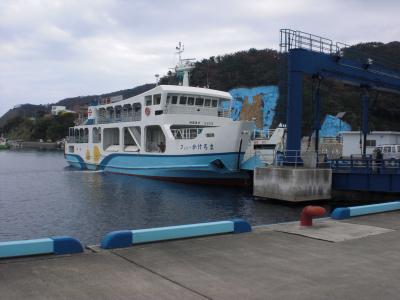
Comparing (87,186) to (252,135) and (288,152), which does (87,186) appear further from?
(288,152)

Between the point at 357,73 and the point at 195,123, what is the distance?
10654 mm

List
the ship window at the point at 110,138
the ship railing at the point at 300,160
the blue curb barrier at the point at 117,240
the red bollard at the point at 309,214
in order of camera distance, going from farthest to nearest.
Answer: the ship window at the point at 110,138 → the ship railing at the point at 300,160 → the red bollard at the point at 309,214 → the blue curb barrier at the point at 117,240

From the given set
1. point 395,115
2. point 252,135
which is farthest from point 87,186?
point 395,115

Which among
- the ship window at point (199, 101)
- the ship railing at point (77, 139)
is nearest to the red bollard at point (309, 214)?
the ship window at point (199, 101)

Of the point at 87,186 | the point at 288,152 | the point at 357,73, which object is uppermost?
the point at 357,73

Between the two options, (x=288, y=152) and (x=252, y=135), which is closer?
(x=288, y=152)

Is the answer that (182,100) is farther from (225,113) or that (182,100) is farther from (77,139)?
(77,139)

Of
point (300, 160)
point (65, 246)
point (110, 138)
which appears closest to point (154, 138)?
point (110, 138)

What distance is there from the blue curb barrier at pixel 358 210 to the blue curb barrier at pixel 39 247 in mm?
6567

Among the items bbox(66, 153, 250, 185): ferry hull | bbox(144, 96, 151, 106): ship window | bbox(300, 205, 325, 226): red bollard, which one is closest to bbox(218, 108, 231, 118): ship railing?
bbox(144, 96, 151, 106): ship window

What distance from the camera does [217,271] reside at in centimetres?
657

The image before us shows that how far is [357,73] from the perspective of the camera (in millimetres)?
24234

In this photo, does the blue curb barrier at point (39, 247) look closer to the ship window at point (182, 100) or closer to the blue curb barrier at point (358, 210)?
the blue curb barrier at point (358, 210)

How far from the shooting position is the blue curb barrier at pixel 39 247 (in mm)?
6863
